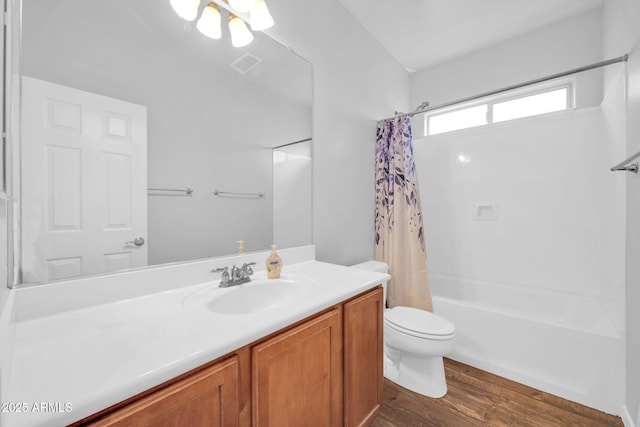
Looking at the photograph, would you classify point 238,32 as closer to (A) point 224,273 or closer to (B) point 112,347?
(A) point 224,273

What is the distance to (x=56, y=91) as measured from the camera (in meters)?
0.82

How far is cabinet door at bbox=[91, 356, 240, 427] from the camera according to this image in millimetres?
503

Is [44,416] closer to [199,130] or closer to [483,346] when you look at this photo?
[199,130]

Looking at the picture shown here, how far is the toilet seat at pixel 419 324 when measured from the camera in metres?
1.48

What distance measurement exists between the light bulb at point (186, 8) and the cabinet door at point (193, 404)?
1.34 meters

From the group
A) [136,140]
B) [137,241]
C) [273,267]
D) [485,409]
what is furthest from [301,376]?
[485,409]

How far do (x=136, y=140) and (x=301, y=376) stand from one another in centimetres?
106

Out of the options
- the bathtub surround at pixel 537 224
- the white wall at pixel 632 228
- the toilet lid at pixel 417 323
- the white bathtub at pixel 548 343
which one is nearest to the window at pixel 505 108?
the bathtub surround at pixel 537 224

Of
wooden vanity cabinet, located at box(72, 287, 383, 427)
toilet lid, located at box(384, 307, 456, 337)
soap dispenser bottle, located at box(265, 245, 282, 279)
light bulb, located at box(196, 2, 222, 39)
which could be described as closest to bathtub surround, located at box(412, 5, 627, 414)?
toilet lid, located at box(384, 307, 456, 337)

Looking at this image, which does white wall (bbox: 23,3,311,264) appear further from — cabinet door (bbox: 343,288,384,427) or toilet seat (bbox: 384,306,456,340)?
toilet seat (bbox: 384,306,456,340)

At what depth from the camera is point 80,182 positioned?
845 millimetres

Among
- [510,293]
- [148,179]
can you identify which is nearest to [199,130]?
[148,179]

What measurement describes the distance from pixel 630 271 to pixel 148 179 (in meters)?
2.32

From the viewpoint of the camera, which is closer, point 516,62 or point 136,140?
point 136,140
